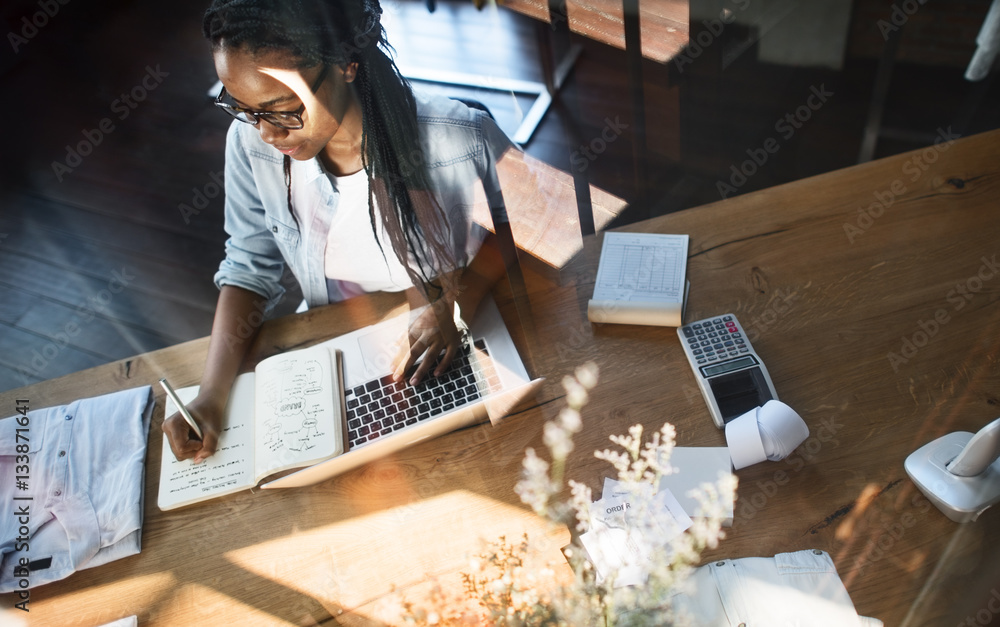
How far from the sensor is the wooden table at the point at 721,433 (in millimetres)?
978

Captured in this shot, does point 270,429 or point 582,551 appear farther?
point 270,429

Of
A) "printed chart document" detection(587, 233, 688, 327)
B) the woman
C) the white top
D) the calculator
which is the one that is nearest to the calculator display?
the calculator

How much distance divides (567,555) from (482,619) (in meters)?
0.15

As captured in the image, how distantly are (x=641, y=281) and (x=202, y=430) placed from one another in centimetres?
80

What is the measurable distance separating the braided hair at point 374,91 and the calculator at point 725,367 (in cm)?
43

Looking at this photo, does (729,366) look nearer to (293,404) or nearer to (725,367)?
(725,367)

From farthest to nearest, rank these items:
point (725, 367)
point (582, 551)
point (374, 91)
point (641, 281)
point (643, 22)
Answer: point (643, 22), point (641, 281), point (725, 367), point (582, 551), point (374, 91)

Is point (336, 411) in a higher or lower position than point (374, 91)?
lower

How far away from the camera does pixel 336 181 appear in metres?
1.05

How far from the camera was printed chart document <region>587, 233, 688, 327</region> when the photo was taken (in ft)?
Answer: 3.94

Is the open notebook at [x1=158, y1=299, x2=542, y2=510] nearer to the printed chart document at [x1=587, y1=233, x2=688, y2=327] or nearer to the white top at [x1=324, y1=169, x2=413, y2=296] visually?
the white top at [x1=324, y1=169, x2=413, y2=296]

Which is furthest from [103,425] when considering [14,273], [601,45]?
[601,45]

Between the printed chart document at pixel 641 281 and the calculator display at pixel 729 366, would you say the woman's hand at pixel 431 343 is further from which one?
the calculator display at pixel 729 366

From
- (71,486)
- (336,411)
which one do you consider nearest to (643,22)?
(336,411)
